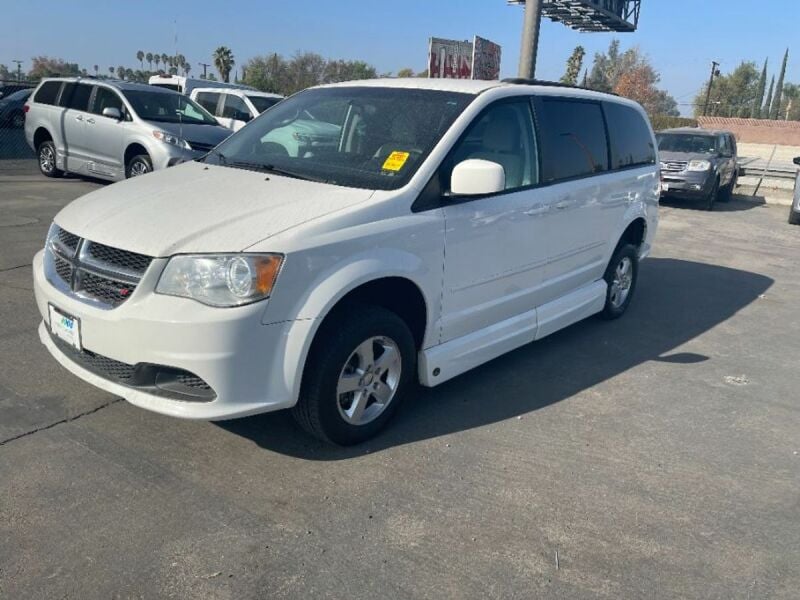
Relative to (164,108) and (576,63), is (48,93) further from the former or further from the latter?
(576,63)

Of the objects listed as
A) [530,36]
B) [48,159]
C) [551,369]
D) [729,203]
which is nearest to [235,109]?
[48,159]

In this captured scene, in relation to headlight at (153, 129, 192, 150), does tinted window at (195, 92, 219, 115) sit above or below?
above

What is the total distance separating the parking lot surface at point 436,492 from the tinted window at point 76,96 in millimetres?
7835

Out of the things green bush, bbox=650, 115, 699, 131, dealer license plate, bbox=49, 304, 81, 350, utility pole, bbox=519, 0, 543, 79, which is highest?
utility pole, bbox=519, 0, 543, 79

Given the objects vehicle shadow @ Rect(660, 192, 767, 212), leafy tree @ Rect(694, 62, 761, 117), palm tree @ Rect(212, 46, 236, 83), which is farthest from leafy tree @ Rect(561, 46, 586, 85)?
vehicle shadow @ Rect(660, 192, 767, 212)

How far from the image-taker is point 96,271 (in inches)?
130

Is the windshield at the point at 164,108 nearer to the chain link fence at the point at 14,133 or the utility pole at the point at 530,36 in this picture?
the chain link fence at the point at 14,133

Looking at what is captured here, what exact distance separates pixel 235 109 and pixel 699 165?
32.3ft

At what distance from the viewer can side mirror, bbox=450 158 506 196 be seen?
3.69 metres

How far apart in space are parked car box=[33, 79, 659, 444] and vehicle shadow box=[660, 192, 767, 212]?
38.9 feet

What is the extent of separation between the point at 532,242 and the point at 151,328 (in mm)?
2507

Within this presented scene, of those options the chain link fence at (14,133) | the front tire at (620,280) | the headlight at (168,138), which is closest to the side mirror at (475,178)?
the front tire at (620,280)

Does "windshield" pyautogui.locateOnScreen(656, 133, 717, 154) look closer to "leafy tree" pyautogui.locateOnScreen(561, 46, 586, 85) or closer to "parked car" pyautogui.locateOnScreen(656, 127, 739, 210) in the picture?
"parked car" pyautogui.locateOnScreen(656, 127, 739, 210)

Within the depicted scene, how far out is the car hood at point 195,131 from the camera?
1091 cm
